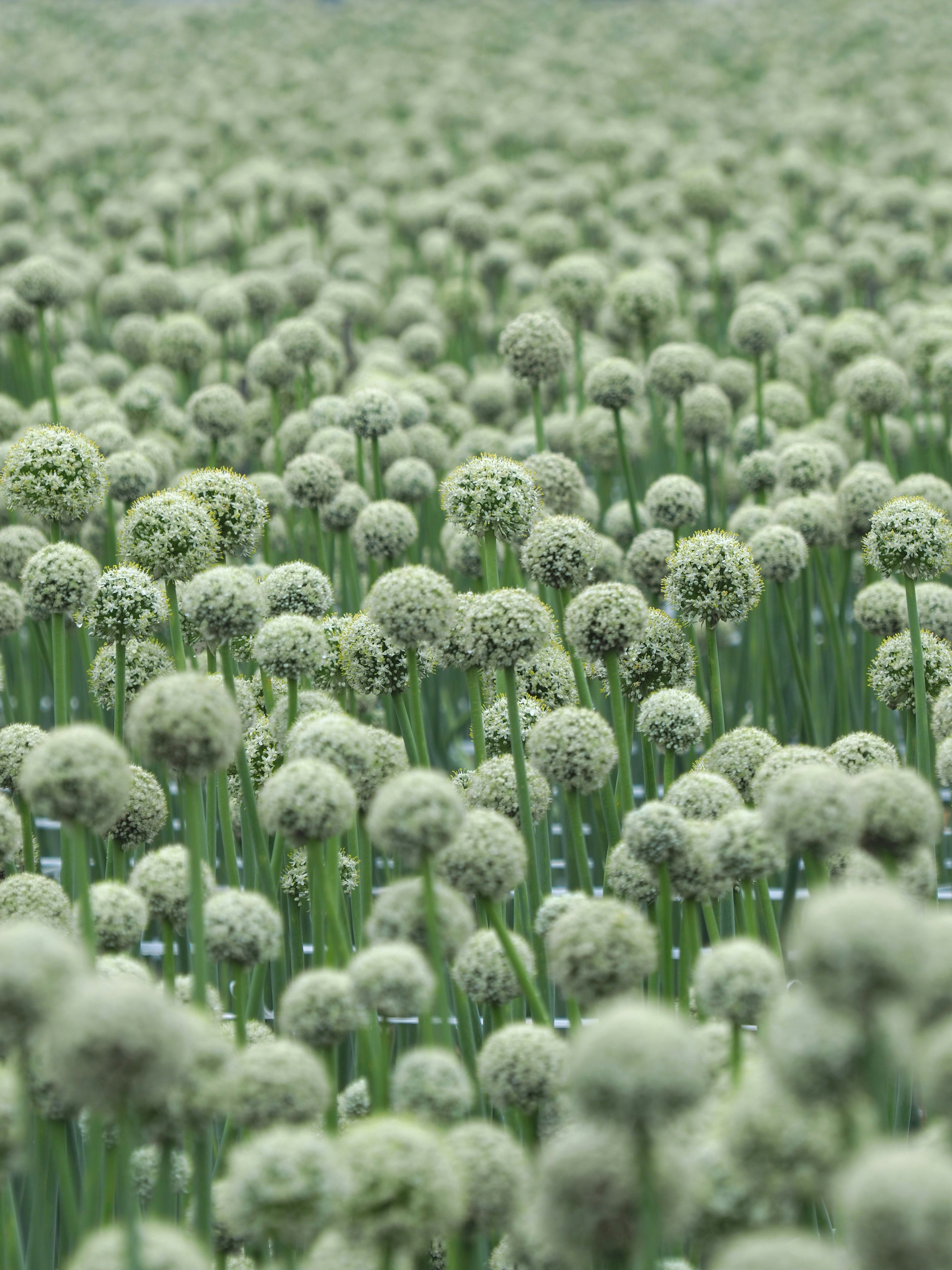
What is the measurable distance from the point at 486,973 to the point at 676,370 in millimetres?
2324

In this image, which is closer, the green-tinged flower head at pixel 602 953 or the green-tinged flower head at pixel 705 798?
the green-tinged flower head at pixel 602 953

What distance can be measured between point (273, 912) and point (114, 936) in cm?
20

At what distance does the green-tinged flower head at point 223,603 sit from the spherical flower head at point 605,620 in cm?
47

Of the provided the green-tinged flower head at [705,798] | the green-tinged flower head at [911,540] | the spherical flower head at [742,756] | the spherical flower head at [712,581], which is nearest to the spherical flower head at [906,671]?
the green-tinged flower head at [911,540]

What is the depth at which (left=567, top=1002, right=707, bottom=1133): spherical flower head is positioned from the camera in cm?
103

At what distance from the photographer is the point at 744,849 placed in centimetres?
164

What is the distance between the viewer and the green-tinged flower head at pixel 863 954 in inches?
39.6

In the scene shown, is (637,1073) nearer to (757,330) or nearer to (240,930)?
(240,930)

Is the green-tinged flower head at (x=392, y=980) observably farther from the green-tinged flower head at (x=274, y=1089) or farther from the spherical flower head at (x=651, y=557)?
the spherical flower head at (x=651, y=557)

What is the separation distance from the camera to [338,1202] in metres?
1.15

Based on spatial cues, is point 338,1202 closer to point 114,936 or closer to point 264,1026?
point 114,936

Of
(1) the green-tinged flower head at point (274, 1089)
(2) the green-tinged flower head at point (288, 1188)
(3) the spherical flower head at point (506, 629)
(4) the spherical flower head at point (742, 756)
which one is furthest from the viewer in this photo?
(4) the spherical flower head at point (742, 756)

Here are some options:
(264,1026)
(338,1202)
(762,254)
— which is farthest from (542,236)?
(338,1202)

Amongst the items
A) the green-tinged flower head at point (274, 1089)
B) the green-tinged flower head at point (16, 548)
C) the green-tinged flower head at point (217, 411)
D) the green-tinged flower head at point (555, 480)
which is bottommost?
the green-tinged flower head at point (274, 1089)
